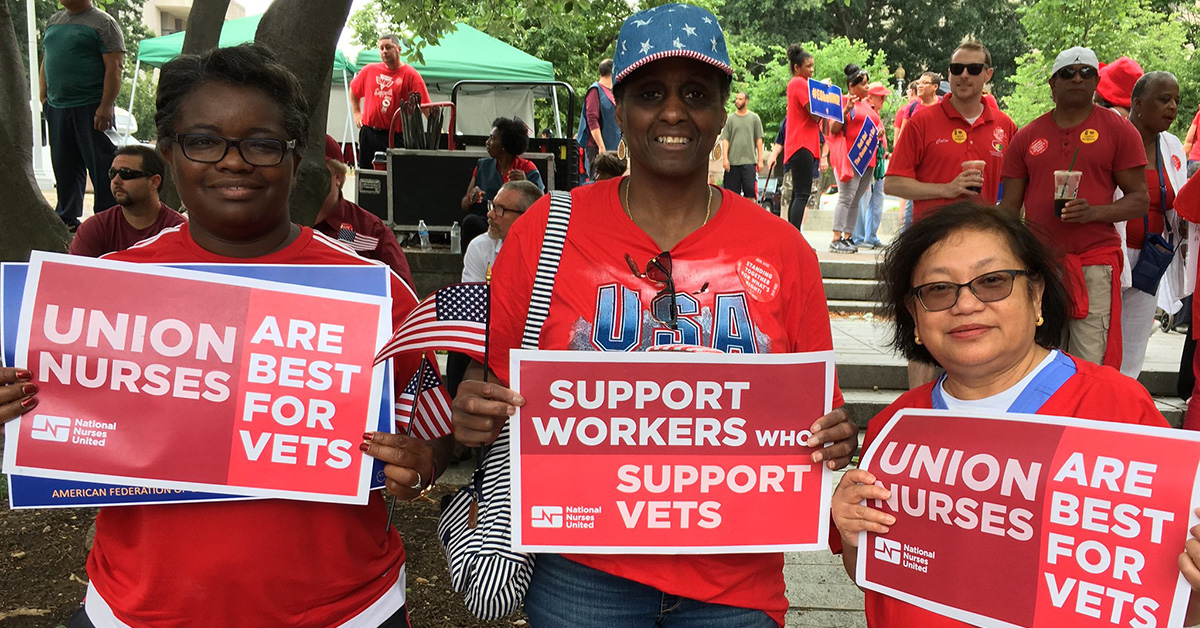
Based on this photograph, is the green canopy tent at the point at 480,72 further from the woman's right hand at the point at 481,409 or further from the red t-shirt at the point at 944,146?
the woman's right hand at the point at 481,409

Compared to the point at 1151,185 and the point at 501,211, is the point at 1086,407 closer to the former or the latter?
the point at 1151,185

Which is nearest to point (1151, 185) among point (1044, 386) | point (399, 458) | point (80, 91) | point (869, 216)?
point (1044, 386)

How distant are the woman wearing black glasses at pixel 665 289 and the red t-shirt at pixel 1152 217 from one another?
438 centimetres

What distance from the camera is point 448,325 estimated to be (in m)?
2.01

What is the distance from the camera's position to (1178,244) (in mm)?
5734

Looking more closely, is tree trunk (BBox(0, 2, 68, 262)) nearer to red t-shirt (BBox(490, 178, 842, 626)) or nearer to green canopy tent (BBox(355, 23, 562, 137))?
red t-shirt (BBox(490, 178, 842, 626))

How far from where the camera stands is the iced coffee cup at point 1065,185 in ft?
16.4

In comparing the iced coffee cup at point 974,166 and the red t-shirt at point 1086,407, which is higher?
the iced coffee cup at point 974,166

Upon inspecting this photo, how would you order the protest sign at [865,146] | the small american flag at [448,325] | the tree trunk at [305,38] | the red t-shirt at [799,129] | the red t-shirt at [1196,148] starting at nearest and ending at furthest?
the small american flag at [448,325] → the tree trunk at [305,38] → the red t-shirt at [1196,148] → the red t-shirt at [799,129] → the protest sign at [865,146]

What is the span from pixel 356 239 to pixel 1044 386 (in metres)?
3.86

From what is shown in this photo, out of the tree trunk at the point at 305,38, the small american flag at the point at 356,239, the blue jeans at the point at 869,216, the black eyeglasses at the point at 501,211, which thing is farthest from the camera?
the blue jeans at the point at 869,216

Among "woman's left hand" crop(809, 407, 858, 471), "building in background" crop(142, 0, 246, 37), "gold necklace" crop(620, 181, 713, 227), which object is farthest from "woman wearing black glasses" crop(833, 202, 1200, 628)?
"building in background" crop(142, 0, 246, 37)

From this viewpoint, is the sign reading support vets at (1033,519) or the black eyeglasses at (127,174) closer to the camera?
the sign reading support vets at (1033,519)

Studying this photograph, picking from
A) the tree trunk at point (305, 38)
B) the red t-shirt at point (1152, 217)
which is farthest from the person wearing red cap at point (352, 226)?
the red t-shirt at point (1152, 217)
